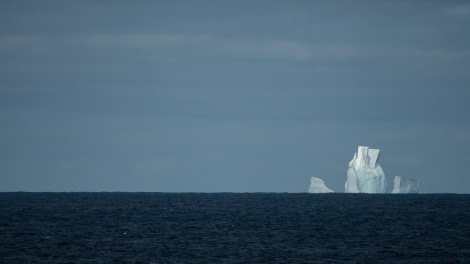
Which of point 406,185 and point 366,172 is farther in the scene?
point 406,185

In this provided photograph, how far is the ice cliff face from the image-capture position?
178 m

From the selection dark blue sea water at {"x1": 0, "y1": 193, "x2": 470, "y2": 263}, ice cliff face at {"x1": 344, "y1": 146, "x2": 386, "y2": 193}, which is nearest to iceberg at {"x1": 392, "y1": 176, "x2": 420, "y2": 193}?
ice cliff face at {"x1": 344, "y1": 146, "x2": 386, "y2": 193}

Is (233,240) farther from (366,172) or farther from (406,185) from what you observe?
(406,185)

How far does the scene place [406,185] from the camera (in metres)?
195

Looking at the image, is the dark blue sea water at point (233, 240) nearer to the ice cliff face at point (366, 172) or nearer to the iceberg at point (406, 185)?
the ice cliff face at point (366, 172)

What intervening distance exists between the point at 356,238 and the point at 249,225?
62.3 feet

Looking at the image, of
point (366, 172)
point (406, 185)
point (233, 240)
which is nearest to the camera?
point (233, 240)

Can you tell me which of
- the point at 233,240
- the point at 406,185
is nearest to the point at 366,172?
the point at 406,185

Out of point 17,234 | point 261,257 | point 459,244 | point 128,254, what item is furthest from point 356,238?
point 17,234

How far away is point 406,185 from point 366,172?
68.6ft

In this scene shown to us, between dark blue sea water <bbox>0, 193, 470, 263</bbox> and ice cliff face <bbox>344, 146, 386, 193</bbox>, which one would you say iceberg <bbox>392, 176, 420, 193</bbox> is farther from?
dark blue sea water <bbox>0, 193, 470, 263</bbox>

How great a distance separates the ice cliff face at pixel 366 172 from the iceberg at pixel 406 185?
12485mm

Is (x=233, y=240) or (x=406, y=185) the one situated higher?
(x=406, y=185)

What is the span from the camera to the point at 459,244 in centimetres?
6412
